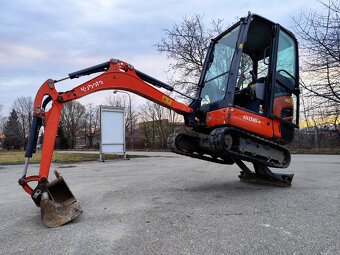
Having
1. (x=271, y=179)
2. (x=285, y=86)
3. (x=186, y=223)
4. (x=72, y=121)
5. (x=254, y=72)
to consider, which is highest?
(x=72, y=121)

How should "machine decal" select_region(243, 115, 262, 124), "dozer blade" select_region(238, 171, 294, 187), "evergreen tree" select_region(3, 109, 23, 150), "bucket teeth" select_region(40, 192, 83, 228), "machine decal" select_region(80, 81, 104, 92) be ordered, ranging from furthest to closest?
"evergreen tree" select_region(3, 109, 23, 150), "dozer blade" select_region(238, 171, 294, 187), "machine decal" select_region(243, 115, 262, 124), "machine decal" select_region(80, 81, 104, 92), "bucket teeth" select_region(40, 192, 83, 228)

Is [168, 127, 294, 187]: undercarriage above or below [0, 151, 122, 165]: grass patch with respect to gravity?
above

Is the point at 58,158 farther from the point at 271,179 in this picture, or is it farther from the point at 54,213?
the point at 54,213

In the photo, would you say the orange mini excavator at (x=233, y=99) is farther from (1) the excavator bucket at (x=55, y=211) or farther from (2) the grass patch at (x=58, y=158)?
(2) the grass patch at (x=58, y=158)

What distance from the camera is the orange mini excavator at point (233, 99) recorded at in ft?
17.1

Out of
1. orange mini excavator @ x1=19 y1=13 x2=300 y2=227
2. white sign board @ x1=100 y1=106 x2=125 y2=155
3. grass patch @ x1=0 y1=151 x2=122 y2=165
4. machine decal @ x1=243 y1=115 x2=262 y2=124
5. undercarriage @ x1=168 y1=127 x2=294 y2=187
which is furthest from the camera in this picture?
white sign board @ x1=100 y1=106 x2=125 y2=155

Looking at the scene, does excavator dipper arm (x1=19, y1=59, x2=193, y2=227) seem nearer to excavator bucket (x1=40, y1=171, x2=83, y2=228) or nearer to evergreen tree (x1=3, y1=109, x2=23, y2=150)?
excavator bucket (x1=40, y1=171, x2=83, y2=228)

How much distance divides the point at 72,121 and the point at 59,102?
76.4 m

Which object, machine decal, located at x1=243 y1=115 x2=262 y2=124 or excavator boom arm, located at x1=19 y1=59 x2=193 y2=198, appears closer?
excavator boom arm, located at x1=19 y1=59 x2=193 y2=198

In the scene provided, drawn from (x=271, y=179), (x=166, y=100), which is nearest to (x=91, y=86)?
(x=166, y=100)

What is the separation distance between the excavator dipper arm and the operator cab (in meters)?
1.06

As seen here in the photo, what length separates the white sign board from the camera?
685 inches

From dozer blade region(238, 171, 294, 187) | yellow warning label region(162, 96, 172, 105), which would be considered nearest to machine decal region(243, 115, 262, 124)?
yellow warning label region(162, 96, 172, 105)

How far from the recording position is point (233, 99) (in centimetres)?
610
